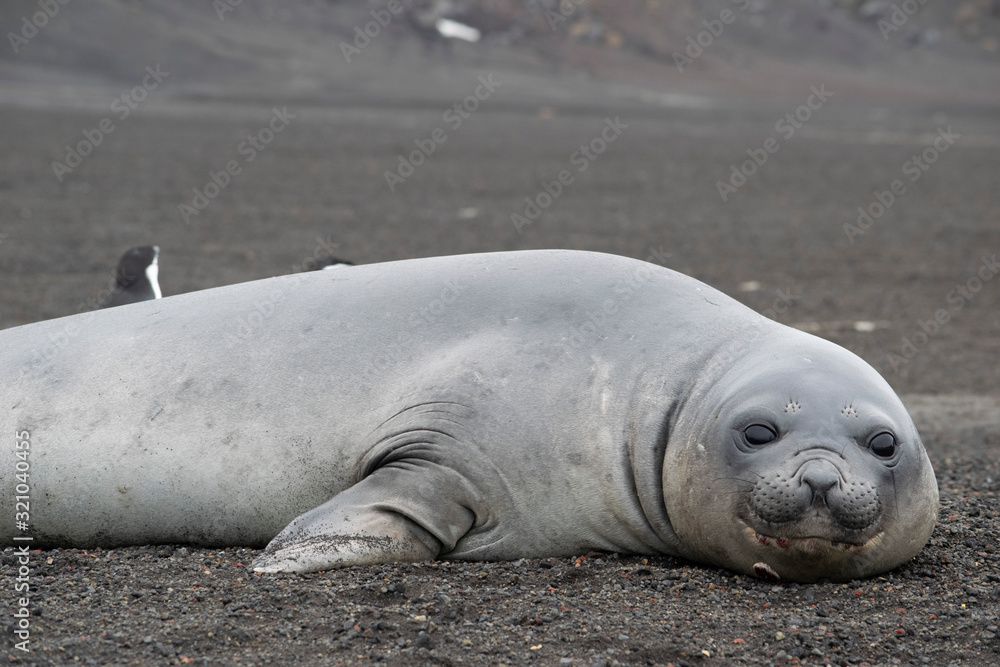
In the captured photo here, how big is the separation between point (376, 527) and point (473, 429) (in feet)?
1.48

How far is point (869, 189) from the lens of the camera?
18.0 meters

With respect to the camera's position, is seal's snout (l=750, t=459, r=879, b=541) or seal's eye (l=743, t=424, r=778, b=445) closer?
seal's snout (l=750, t=459, r=879, b=541)

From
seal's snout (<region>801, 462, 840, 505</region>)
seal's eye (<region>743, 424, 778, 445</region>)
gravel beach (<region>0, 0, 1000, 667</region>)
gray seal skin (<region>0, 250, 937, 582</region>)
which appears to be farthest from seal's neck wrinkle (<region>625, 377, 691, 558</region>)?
seal's snout (<region>801, 462, 840, 505</region>)

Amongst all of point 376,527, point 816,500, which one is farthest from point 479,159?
point 816,500

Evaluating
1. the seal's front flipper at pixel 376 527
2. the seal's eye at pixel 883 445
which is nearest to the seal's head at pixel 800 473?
the seal's eye at pixel 883 445

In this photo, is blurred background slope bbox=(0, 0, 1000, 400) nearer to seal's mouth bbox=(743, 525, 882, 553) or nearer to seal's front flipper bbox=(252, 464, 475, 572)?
seal's mouth bbox=(743, 525, 882, 553)

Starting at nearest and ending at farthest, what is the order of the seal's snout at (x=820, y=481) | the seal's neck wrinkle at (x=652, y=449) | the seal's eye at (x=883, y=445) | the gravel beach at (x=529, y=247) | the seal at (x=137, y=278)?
1. the gravel beach at (x=529, y=247)
2. the seal's snout at (x=820, y=481)
3. the seal's eye at (x=883, y=445)
4. the seal's neck wrinkle at (x=652, y=449)
5. the seal at (x=137, y=278)

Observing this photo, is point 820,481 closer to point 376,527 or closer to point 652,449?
point 652,449

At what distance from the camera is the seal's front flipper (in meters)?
3.48

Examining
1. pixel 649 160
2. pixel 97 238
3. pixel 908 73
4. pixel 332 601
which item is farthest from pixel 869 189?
pixel 908 73

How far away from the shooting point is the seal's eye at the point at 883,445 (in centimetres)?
338

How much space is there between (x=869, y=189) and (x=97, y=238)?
11.9 meters

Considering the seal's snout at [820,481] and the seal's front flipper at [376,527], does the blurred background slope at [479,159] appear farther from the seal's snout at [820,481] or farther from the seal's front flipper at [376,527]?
the seal's front flipper at [376,527]

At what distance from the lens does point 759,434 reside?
11.2 ft
